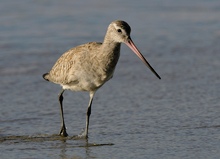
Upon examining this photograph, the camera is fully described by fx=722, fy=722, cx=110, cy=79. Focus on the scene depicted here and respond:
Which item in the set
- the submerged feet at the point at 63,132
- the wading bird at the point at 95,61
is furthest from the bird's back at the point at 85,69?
the submerged feet at the point at 63,132

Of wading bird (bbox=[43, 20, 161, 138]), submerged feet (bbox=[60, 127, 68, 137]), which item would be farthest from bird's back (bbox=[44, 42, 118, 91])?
submerged feet (bbox=[60, 127, 68, 137])

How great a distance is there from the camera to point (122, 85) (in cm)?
948

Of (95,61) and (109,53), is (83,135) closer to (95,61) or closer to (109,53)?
(95,61)

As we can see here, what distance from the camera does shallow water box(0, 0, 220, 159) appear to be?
712 cm

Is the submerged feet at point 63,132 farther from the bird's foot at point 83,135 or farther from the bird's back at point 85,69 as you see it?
the bird's back at point 85,69

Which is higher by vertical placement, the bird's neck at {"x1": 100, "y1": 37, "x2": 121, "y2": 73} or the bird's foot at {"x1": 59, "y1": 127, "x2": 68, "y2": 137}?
the bird's neck at {"x1": 100, "y1": 37, "x2": 121, "y2": 73}

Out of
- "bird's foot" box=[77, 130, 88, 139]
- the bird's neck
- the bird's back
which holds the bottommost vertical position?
"bird's foot" box=[77, 130, 88, 139]

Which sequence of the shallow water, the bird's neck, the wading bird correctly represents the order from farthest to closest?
the bird's neck, the wading bird, the shallow water

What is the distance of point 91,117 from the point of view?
819 centimetres

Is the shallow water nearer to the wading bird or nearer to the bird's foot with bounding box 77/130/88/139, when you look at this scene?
the bird's foot with bounding box 77/130/88/139

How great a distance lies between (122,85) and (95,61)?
2019 millimetres

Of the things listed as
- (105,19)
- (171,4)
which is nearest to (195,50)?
(105,19)

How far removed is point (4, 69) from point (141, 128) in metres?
3.20

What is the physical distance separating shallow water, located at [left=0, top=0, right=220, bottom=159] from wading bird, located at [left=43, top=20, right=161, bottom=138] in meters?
0.48
